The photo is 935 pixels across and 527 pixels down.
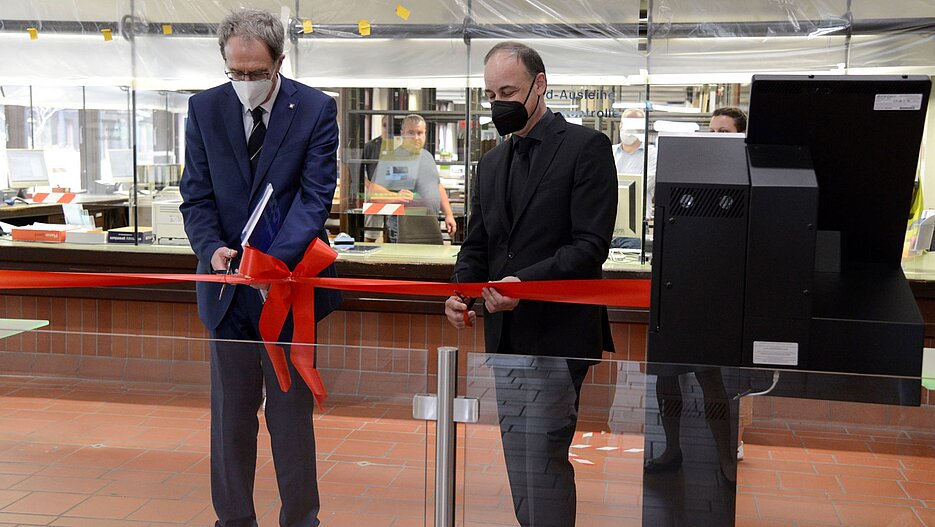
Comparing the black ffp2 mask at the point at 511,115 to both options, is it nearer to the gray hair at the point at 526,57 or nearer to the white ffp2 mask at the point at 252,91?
the gray hair at the point at 526,57

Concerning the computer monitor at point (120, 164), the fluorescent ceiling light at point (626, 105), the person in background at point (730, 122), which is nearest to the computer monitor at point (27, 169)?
the computer monitor at point (120, 164)

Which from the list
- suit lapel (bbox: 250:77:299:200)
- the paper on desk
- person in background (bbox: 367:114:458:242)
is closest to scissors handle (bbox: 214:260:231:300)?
suit lapel (bbox: 250:77:299:200)

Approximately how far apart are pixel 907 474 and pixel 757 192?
623 millimetres

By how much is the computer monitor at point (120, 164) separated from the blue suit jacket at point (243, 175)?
18.0 feet

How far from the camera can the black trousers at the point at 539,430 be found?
6.50 ft

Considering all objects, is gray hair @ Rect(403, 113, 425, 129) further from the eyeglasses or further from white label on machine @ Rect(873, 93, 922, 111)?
white label on machine @ Rect(873, 93, 922, 111)

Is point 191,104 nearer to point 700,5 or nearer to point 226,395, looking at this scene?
point 226,395

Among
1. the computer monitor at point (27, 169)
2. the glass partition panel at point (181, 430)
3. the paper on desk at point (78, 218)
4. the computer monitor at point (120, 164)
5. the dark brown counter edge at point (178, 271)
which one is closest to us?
the glass partition panel at point (181, 430)

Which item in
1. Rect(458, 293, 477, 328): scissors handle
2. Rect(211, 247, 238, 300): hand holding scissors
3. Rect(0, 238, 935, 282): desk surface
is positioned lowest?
Rect(0, 238, 935, 282): desk surface

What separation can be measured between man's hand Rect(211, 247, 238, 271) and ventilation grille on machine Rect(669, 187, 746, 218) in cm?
128

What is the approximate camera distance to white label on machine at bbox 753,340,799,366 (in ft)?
6.30

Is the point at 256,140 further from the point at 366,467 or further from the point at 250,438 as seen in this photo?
the point at 366,467

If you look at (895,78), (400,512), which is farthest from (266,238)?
(895,78)

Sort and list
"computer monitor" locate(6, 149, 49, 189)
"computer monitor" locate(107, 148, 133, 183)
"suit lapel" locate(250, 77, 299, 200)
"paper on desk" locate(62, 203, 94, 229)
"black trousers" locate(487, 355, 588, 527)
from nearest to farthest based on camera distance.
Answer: "black trousers" locate(487, 355, 588, 527) < "suit lapel" locate(250, 77, 299, 200) < "paper on desk" locate(62, 203, 94, 229) < "computer monitor" locate(107, 148, 133, 183) < "computer monitor" locate(6, 149, 49, 189)
